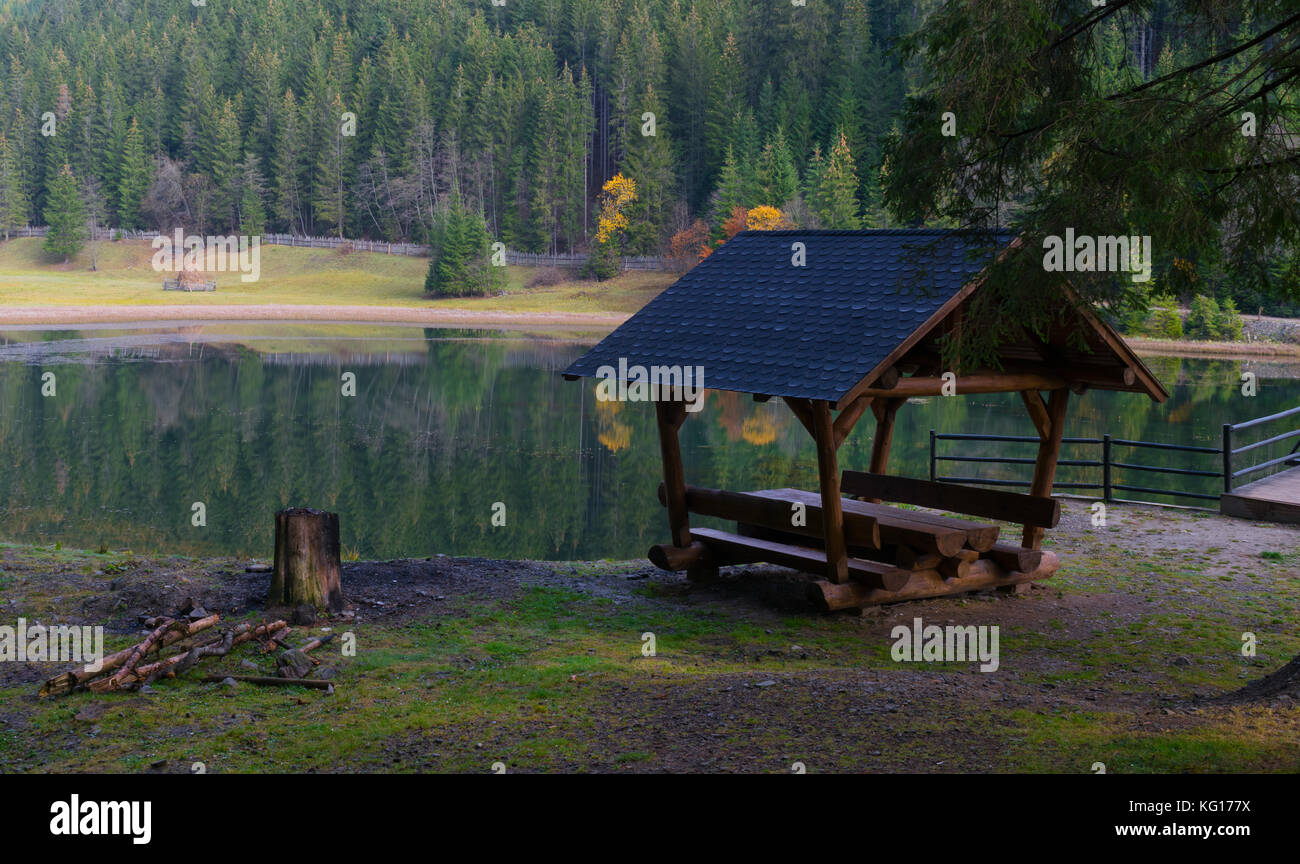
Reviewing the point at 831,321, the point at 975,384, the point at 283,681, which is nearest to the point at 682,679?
the point at 283,681

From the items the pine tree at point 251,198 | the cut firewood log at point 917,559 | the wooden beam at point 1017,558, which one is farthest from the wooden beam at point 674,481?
the pine tree at point 251,198

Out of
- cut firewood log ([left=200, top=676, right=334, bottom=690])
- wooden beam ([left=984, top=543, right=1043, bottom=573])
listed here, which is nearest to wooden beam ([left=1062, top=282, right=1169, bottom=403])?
wooden beam ([left=984, top=543, right=1043, bottom=573])

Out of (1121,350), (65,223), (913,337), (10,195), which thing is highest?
(10,195)

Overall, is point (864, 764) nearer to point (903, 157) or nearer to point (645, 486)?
point (903, 157)

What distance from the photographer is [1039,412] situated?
1219 centimetres

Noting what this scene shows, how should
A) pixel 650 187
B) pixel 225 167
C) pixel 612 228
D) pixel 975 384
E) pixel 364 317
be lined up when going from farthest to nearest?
1. pixel 225 167
2. pixel 650 187
3. pixel 612 228
4. pixel 364 317
5. pixel 975 384

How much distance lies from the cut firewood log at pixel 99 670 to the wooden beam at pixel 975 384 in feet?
19.2

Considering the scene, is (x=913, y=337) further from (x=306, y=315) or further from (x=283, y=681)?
(x=306, y=315)

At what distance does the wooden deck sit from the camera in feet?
52.2

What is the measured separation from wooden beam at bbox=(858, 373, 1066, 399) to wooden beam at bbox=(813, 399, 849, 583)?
49cm

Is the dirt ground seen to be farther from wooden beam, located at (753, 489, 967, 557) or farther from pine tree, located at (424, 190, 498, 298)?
pine tree, located at (424, 190, 498, 298)

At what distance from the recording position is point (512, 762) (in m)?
6.39

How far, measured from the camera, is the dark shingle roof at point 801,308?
1027 cm

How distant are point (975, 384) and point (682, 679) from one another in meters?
4.67
